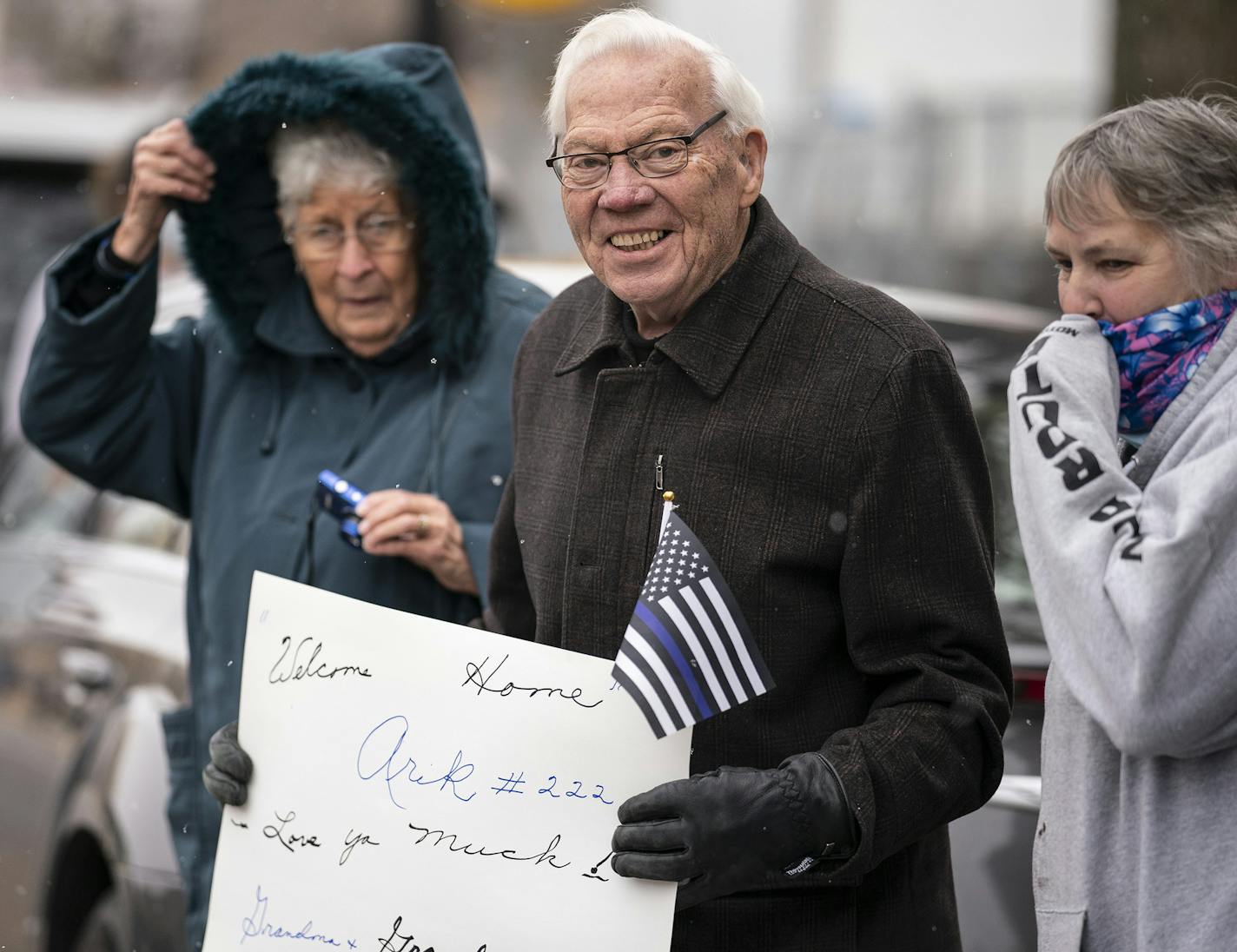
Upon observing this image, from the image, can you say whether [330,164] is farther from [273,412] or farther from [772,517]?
[772,517]

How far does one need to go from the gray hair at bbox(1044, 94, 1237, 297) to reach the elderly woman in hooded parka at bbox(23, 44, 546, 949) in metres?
1.31

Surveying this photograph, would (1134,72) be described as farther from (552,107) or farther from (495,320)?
(552,107)

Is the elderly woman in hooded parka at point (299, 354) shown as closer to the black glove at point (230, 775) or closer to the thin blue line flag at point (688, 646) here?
the black glove at point (230, 775)

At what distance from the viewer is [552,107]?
2461 millimetres

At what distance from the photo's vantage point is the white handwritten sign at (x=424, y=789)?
7.31 ft

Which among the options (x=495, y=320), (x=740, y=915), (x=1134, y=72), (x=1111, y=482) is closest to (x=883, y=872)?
(x=740, y=915)

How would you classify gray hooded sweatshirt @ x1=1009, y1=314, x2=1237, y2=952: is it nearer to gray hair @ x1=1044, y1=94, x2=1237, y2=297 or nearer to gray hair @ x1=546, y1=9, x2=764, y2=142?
gray hair @ x1=1044, y1=94, x2=1237, y2=297

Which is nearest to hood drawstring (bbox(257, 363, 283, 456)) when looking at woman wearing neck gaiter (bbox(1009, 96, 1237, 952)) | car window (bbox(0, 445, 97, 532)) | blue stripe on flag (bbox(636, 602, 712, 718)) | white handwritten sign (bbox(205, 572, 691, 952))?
white handwritten sign (bbox(205, 572, 691, 952))

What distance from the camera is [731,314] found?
2.35 meters

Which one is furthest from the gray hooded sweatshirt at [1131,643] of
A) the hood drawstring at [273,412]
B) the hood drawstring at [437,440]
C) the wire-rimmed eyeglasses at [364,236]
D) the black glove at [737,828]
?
the hood drawstring at [273,412]

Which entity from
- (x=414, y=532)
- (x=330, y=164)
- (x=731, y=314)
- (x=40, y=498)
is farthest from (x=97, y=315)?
(x=40, y=498)

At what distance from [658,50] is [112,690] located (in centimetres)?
272

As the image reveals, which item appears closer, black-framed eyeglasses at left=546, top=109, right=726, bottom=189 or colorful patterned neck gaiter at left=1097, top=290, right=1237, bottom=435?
colorful patterned neck gaiter at left=1097, top=290, right=1237, bottom=435

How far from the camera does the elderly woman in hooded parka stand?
10.4 feet
